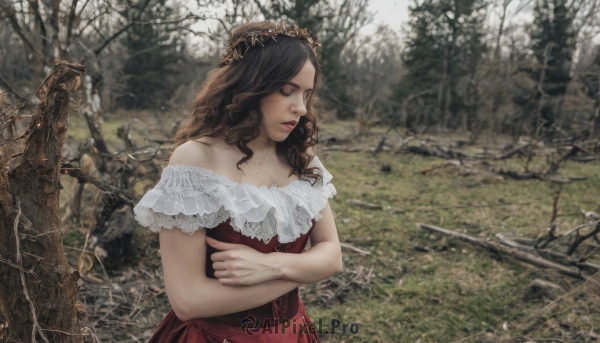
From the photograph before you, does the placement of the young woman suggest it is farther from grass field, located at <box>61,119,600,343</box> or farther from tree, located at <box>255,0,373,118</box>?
tree, located at <box>255,0,373,118</box>

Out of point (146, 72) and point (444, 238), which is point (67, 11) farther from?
point (146, 72)

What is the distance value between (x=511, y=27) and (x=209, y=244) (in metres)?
20.1

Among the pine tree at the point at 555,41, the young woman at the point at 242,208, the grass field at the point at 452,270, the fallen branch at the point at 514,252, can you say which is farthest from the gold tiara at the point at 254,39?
the pine tree at the point at 555,41

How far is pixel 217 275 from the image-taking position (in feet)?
4.78

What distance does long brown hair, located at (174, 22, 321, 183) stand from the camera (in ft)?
5.07

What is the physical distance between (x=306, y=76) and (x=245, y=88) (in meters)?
0.22

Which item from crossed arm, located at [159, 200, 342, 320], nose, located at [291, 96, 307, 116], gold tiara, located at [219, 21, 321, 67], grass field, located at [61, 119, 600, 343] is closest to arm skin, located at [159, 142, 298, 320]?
crossed arm, located at [159, 200, 342, 320]

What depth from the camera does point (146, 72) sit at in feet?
67.8

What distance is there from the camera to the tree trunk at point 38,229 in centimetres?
147

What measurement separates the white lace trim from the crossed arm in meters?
0.05

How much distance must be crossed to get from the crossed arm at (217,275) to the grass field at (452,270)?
1959mm

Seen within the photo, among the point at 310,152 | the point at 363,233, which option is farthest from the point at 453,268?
the point at 310,152

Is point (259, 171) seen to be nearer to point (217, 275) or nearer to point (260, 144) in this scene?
point (260, 144)

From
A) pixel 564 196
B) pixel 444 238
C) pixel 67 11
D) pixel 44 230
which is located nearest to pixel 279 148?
pixel 44 230
